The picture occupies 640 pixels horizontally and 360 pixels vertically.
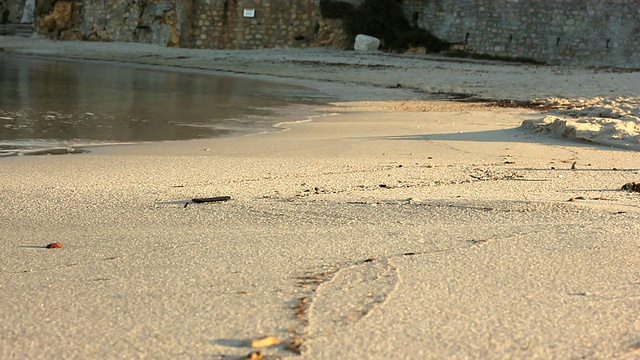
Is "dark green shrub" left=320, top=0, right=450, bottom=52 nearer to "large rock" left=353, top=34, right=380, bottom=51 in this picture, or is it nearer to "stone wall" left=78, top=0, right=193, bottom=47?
"large rock" left=353, top=34, right=380, bottom=51

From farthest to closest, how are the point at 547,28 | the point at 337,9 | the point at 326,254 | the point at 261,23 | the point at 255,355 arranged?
the point at 261,23 → the point at 337,9 → the point at 547,28 → the point at 326,254 → the point at 255,355

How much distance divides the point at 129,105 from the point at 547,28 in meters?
12.6

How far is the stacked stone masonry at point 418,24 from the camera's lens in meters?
20.0

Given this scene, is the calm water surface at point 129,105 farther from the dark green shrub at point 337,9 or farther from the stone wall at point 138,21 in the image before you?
the stone wall at point 138,21

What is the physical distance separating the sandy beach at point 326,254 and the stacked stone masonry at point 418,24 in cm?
1432

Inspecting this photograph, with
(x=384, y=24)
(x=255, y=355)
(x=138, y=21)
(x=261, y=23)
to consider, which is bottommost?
(x=255, y=355)

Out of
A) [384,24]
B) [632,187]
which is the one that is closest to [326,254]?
[632,187]

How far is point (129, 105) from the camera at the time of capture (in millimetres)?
11766

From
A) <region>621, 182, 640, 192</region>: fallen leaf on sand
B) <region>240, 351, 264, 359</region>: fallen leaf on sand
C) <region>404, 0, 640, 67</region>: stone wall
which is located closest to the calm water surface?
<region>621, 182, 640, 192</region>: fallen leaf on sand

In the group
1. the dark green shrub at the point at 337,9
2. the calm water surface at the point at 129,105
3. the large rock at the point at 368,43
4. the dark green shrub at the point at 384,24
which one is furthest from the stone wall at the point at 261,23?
the calm water surface at the point at 129,105

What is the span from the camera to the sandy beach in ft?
7.09

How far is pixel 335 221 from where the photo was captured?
11.6 feet

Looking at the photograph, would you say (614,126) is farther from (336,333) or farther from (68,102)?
(68,102)

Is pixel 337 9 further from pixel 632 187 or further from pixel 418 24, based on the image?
pixel 632 187
